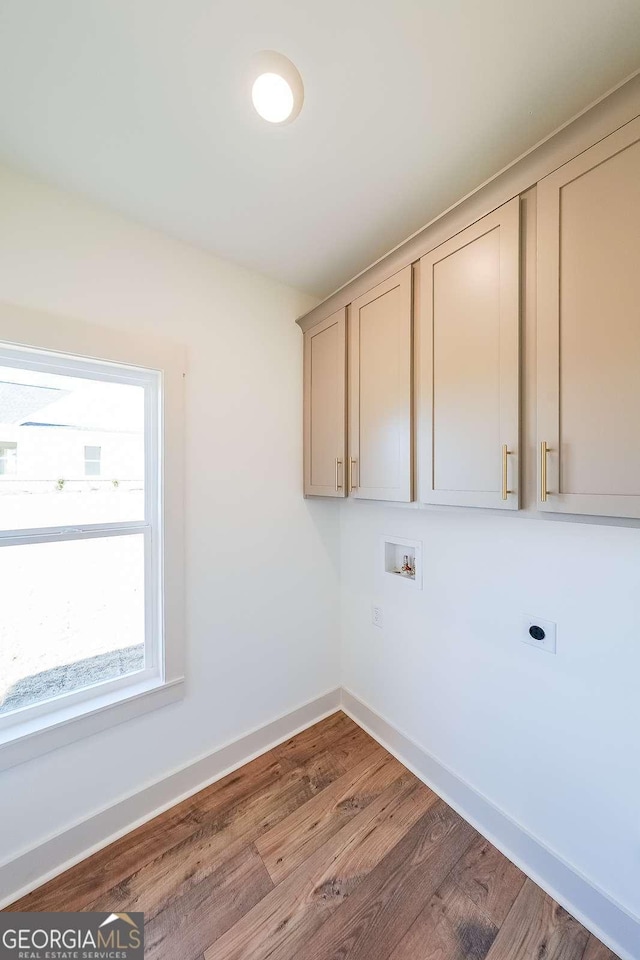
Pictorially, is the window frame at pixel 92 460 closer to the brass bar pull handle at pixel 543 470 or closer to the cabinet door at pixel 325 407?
the cabinet door at pixel 325 407

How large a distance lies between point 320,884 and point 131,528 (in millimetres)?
1528

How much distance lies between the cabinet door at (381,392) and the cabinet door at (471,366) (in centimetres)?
7

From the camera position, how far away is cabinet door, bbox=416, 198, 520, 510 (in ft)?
3.42

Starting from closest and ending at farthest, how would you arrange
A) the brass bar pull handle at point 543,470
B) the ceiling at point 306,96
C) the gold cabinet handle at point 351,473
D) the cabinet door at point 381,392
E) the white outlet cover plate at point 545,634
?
the ceiling at point 306,96, the brass bar pull handle at point 543,470, the white outlet cover plate at point 545,634, the cabinet door at point 381,392, the gold cabinet handle at point 351,473

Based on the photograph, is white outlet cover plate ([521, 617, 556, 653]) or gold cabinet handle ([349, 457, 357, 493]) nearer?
white outlet cover plate ([521, 617, 556, 653])

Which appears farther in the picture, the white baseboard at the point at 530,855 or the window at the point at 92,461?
the window at the point at 92,461

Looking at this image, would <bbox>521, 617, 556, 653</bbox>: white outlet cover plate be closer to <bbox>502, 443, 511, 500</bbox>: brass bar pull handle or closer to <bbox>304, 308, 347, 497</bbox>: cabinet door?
<bbox>502, 443, 511, 500</bbox>: brass bar pull handle

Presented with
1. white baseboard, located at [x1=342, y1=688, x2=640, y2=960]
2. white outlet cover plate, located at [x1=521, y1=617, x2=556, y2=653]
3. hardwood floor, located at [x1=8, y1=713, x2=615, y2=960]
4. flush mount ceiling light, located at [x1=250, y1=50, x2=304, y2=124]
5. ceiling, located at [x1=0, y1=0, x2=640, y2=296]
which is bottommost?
hardwood floor, located at [x1=8, y1=713, x2=615, y2=960]

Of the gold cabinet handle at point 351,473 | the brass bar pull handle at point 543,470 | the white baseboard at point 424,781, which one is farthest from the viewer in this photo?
the gold cabinet handle at point 351,473

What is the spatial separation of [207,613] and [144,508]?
1.93 ft

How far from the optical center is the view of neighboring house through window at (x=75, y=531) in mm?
1247

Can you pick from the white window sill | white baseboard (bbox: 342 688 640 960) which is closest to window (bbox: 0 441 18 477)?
the white window sill

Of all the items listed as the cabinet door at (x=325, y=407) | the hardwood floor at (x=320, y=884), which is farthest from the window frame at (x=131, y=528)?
the cabinet door at (x=325, y=407)

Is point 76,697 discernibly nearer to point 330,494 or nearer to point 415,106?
point 330,494
